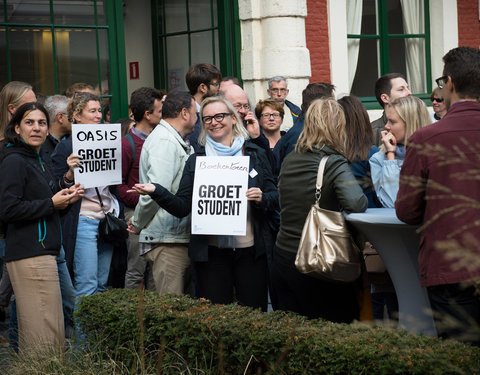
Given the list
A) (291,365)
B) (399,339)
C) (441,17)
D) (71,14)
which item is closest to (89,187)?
(291,365)

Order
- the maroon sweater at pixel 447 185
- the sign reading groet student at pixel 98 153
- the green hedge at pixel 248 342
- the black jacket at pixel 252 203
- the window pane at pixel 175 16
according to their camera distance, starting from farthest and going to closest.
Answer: the window pane at pixel 175 16, the sign reading groet student at pixel 98 153, the black jacket at pixel 252 203, the maroon sweater at pixel 447 185, the green hedge at pixel 248 342

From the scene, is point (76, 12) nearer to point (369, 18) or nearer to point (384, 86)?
point (384, 86)

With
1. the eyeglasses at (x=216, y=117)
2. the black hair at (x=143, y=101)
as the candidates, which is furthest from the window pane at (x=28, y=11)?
the eyeglasses at (x=216, y=117)

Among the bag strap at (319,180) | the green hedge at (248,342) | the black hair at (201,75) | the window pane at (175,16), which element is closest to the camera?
the green hedge at (248,342)

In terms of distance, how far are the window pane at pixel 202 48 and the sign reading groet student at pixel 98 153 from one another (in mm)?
5468

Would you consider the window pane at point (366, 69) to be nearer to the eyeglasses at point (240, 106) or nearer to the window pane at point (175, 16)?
the window pane at point (175, 16)

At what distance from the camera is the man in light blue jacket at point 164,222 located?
5.84 meters

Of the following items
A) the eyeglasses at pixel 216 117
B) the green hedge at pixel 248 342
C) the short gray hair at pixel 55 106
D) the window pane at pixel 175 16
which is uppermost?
the window pane at pixel 175 16

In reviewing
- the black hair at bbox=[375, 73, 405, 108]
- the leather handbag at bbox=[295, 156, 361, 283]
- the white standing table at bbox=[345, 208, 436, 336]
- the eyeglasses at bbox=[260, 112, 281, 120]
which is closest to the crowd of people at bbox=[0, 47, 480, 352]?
the leather handbag at bbox=[295, 156, 361, 283]

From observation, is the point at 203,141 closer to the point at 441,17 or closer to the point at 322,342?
the point at 322,342

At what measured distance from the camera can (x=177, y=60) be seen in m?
12.0

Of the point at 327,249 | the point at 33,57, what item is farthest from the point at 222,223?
the point at 33,57

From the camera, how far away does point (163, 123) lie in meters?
6.02

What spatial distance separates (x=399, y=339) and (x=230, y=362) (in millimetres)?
978
